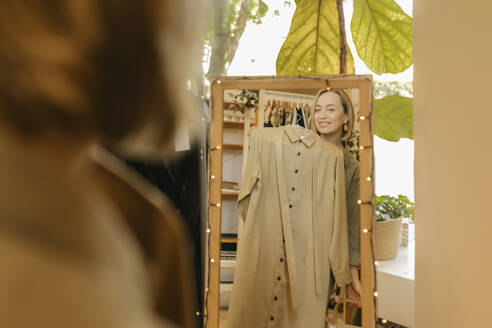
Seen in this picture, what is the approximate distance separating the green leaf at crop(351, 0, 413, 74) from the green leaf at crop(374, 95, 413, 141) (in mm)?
142

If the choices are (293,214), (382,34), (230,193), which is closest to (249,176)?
(230,193)

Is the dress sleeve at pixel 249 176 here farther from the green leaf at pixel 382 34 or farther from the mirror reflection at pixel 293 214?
the green leaf at pixel 382 34

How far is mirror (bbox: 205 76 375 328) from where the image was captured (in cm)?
108

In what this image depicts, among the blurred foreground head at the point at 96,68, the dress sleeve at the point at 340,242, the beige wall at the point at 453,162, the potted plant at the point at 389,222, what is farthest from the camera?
the potted plant at the point at 389,222

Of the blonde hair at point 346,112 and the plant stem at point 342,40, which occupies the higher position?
the plant stem at point 342,40

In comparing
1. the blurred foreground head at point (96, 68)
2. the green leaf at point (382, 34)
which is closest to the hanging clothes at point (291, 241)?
the green leaf at point (382, 34)

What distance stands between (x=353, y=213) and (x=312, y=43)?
671mm

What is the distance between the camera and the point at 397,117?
1227mm

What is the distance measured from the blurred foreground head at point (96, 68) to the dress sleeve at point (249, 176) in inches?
35.9

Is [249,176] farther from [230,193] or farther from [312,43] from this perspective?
[312,43]

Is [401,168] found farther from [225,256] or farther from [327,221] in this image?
[225,256]

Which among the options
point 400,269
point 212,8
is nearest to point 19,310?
point 212,8

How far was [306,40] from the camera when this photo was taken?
4.22ft

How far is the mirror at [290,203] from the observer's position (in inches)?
42.5
